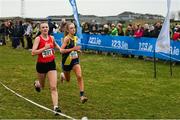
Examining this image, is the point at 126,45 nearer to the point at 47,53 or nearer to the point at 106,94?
the point at 106,94

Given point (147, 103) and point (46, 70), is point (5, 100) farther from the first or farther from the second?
point (147, 103)

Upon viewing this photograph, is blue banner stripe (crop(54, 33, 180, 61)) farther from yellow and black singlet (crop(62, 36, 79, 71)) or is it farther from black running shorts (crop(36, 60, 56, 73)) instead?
black running shorts (crop(36, 60, 56, 73))

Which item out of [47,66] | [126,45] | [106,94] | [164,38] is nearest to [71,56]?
[47,66]

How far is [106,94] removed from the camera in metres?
11.8

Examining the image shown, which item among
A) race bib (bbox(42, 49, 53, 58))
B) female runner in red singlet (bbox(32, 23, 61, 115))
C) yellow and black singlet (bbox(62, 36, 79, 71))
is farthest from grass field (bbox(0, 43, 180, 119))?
race bib (bbox(42, 49, 53, 58))

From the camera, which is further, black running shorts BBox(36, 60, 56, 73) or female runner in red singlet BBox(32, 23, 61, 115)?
black running shorts BBox(36, 60, 56, 73)

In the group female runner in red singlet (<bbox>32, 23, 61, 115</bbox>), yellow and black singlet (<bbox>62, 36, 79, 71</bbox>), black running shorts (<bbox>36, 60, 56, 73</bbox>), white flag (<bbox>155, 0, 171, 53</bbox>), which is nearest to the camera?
female runner in red singlet (<bbox>32, 23, 61, 115</bbox>)

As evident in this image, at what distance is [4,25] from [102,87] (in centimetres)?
2260

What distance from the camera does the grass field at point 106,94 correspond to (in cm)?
Result: 935

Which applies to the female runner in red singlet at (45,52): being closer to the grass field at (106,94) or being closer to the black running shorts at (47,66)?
the black running shorts at (47,66)

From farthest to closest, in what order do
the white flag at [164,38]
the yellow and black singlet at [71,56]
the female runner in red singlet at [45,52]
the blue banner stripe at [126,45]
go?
the blue banner stripe at [126,45] → the white flag at [164,38] → the yellow and black singlet at [71,56] → the female runner in red singlet at [45,52]

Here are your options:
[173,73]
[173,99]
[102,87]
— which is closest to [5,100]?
[102,87]

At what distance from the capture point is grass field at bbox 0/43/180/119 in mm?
9352

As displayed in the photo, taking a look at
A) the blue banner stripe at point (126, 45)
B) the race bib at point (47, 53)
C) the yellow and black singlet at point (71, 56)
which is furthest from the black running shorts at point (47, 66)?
the blue banner stripe at point (126, 45)
